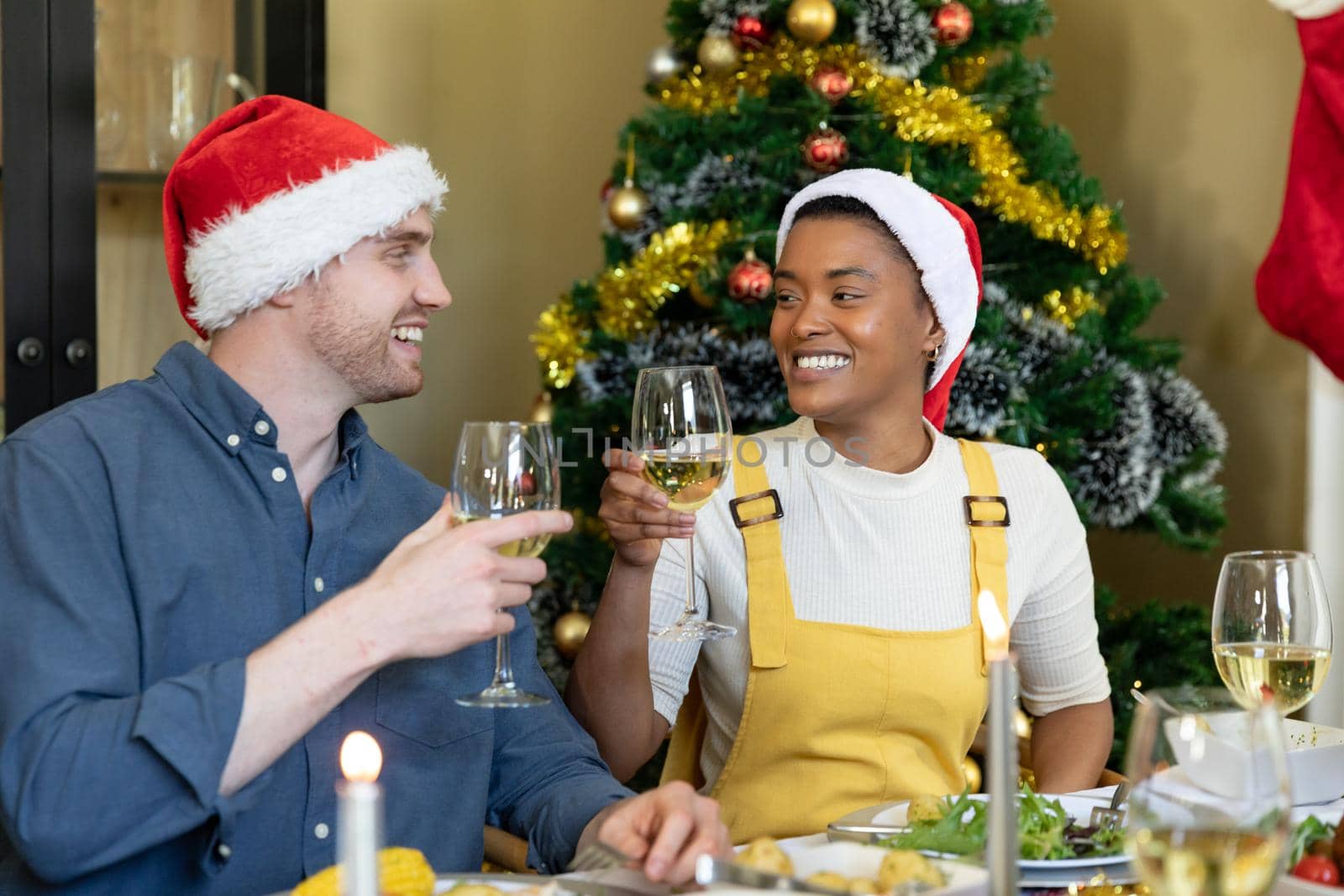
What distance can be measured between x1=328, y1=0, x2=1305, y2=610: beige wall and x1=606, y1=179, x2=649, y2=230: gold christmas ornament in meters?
1.01

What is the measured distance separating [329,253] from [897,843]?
838 mm

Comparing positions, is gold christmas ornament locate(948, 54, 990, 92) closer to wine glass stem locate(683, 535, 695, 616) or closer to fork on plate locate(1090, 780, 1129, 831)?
wine glass stem locate(683, 535, 695, 616)

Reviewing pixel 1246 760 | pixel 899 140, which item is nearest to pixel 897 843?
pixel 1246 760

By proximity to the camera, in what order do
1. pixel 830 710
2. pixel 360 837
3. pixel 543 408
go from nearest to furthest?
pixel 360 837, pixel 830 710, pixel 543 408

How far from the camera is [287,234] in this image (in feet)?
4.96

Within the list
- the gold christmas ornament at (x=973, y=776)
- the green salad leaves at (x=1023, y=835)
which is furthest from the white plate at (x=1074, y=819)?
the gold christmas ornament at (x=973, y=776)

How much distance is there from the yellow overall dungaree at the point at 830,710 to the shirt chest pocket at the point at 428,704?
42 cm

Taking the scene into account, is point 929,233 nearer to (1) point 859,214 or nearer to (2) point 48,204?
(1) point 859,214

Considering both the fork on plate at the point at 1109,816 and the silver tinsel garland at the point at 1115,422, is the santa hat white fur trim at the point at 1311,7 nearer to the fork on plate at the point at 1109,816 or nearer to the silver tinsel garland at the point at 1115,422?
the silver tinsel garland at the point at 1115,422

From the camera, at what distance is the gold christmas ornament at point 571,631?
258 centimetres

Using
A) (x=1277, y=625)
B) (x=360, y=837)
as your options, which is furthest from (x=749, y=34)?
(x=360, y=837)

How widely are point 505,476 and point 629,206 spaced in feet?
4.48

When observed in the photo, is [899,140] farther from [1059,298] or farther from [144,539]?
[144,539]

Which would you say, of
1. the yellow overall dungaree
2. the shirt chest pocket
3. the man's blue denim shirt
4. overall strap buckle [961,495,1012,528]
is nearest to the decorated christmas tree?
overall strap buckle [961,495,1012,528]
